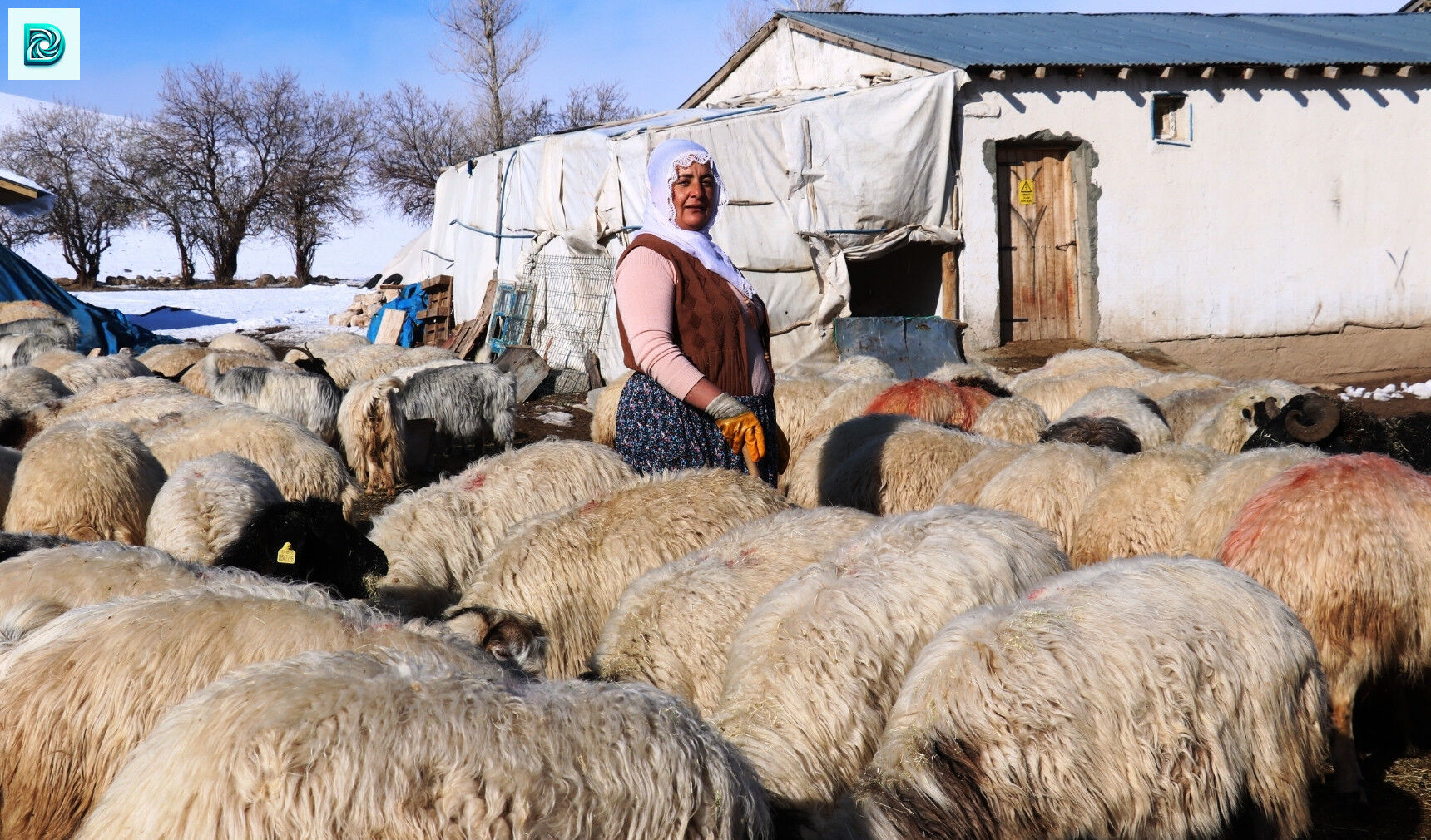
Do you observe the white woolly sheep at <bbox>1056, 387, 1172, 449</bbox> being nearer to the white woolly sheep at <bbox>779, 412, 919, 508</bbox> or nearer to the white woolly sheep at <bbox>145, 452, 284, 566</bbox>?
the white woolly sheep at <bbox>779, 412, 919, 508</bbox>

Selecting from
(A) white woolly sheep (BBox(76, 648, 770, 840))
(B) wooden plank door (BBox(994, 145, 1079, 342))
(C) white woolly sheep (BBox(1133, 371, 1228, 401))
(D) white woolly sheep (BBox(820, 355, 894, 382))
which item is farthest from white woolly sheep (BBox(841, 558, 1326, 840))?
(B) wooden plank door (BBox(994, 145, 1079, 342))

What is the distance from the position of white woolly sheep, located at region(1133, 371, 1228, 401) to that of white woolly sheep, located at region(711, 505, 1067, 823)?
446 cm

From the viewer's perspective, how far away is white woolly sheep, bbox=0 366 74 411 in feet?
29.0

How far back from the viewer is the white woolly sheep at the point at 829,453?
6020 mm

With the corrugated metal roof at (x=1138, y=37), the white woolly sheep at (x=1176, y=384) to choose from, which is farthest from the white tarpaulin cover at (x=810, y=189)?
the white woolly sheep at (x=1176, y=384)

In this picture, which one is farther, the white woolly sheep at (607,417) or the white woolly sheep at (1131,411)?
the white woolly sheep at (607,417)

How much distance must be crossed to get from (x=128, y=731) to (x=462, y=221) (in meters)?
17.8

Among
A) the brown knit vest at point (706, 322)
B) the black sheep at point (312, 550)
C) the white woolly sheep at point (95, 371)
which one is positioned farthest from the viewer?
the white woolly sheep at point (95, 371)

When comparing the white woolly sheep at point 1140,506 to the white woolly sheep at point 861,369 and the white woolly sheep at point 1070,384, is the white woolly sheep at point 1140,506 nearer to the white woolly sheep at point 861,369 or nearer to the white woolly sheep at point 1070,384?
the white woolly sheep at point 1070,384

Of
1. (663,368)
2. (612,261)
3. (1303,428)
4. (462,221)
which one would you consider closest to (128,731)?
(663,368)

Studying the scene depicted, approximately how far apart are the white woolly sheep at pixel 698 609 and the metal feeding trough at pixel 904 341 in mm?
8246

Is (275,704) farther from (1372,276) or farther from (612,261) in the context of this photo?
(1372,276)

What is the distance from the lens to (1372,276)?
1502 centimetres

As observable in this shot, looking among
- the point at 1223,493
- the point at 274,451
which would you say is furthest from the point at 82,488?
the point at 1223,493
